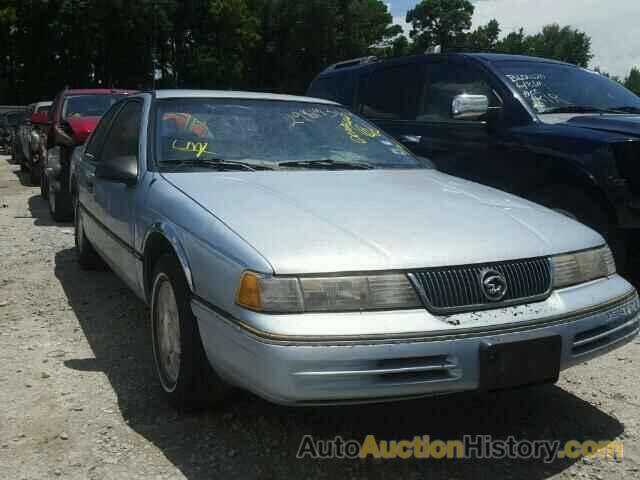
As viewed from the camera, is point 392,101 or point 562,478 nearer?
point 562,478

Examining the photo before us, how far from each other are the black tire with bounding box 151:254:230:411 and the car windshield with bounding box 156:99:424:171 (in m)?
0.79

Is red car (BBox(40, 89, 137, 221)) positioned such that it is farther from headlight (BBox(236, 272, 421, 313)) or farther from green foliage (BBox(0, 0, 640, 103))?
green foliage (BBox(0, 0, 640, 103))

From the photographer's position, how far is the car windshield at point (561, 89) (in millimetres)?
5527

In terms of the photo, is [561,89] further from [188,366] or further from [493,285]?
[188,366]

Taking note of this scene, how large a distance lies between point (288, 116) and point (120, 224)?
3.75 ft

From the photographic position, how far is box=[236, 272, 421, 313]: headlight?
254 cm

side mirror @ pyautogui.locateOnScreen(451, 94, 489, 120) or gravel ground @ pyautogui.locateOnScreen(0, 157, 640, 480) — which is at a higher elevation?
side mirror @ pyautogui.locateOnScreen(451, 94, 489, 120)

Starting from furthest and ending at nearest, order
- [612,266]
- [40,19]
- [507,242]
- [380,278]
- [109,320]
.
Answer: [40,19]
[109,320]
[612,266]
[507,242]
[380,278]

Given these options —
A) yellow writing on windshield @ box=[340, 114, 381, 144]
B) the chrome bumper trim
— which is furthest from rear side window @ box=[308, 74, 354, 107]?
the chrome bumper trim

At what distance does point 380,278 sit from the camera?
8.49 feet

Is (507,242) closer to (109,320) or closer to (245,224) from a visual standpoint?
(245,224)

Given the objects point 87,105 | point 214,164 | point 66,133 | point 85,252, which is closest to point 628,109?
point 214,164

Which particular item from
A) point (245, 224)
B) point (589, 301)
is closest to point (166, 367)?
point (245, 224)

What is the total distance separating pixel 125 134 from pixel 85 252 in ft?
5.25
